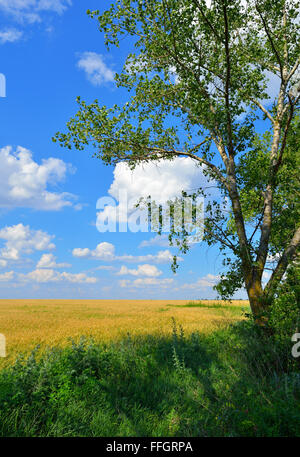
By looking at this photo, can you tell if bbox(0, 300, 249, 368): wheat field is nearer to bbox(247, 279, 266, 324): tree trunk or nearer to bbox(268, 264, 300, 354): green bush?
bbox(247, 279, 266, 324): tree trunk

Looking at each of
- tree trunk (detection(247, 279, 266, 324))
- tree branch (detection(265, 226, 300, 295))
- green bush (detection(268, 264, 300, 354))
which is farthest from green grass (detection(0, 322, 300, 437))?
tree branch (detection(265, 226, 300, 295))

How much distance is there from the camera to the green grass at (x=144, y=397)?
543 centimetres

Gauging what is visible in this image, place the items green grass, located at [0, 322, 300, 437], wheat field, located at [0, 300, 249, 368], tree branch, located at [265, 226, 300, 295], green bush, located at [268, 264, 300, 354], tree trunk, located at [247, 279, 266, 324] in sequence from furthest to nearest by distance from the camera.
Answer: wheat field, located at [0, 300, 249, 368], tree branch, located at [265, 226, 300, 295], tree trunk, located at [247, 279, 266, 324], green bush, located at [268, 264, 300, 354], green grass, located at [0, 322, 300, 437]

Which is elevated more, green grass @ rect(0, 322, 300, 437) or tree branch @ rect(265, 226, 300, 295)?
tree branch @ rect(265, 226, 300, 295)

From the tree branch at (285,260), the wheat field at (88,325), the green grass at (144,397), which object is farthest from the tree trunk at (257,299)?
the green grass at (144,397)

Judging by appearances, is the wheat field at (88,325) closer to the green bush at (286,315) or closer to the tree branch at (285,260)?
the green bush at (286,315)

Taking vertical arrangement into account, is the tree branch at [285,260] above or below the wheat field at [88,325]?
above

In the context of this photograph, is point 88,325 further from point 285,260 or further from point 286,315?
point 286,315

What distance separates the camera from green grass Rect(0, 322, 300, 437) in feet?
17.8

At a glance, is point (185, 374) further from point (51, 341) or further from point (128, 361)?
point (51, 341)
